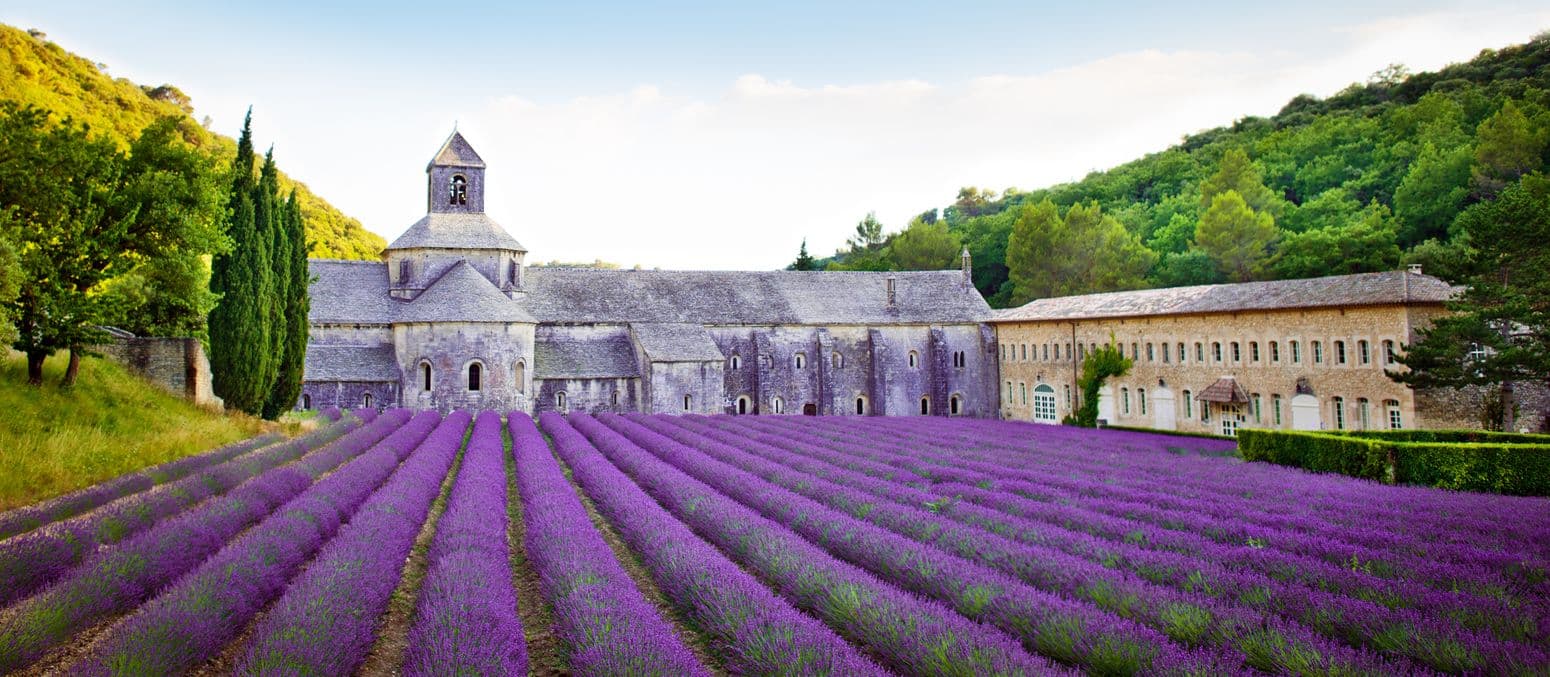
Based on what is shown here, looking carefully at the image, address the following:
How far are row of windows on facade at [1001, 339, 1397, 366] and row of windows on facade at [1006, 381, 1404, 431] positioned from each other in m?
1.30

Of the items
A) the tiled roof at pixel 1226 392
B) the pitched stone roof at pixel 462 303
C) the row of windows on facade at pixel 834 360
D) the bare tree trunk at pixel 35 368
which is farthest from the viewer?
the row of windows on facade at pixel 834 360

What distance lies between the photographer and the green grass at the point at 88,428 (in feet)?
41.4

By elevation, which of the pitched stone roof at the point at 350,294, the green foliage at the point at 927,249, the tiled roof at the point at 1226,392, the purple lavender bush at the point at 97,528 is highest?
the green foliage at the point at 927,249

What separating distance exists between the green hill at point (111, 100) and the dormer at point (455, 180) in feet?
60.3

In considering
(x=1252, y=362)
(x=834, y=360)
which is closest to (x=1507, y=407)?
(x=1252, y=362)

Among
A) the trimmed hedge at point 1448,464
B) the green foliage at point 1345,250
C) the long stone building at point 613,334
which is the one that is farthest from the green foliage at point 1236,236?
the trimmed hedge at point 1448,464

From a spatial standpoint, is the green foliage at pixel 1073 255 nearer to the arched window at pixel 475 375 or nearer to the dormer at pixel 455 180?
the dormer at pixel 455 180

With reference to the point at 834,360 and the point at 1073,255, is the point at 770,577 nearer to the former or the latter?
the point at 834,360

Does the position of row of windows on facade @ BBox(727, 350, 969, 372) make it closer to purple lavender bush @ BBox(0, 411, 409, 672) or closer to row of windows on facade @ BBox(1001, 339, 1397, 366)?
row of windows on facade @ BBox(1001, 339, 1397, 366)

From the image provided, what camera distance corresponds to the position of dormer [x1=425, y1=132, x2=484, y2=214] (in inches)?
1568

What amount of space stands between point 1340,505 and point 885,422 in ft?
67.5

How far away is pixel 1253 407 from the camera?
30109 millimetres

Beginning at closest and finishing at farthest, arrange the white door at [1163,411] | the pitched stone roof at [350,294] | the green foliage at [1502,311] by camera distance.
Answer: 1. the green foliage at [1502,311]
2. the white door at [1163,411]
3. the pitched stone roof at [350,294]

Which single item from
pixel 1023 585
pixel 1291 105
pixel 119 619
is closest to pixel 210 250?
pixel 119 619
